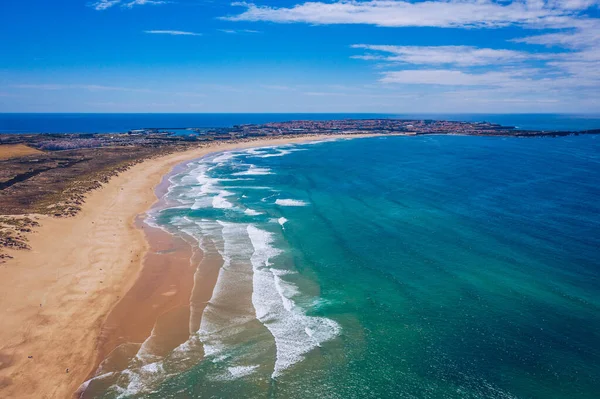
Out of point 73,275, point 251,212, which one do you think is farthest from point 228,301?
point 251,212

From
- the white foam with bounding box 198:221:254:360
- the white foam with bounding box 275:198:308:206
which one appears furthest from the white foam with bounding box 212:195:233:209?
the white foam with bounding box 198:221:254:360

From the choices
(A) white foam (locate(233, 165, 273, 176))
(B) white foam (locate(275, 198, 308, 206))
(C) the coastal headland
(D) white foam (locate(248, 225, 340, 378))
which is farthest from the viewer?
(A) white foam (locate(233, 165, 273, 176))

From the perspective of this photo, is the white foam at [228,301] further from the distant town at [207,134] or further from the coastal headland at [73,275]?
the distant town at [207,134]

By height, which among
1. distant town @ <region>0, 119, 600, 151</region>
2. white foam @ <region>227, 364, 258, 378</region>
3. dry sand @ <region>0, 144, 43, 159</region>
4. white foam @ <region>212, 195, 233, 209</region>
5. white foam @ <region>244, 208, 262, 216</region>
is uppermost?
distant town @ <region>0, 119, 600, 151</region>

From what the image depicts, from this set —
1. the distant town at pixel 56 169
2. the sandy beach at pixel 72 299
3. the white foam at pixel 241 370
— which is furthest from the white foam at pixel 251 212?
the white foam at pixel 241 370

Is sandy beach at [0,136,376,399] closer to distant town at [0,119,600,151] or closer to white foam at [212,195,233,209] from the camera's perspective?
white foam at [212,195,233,209]

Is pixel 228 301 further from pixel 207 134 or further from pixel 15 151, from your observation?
pixel 207 134
